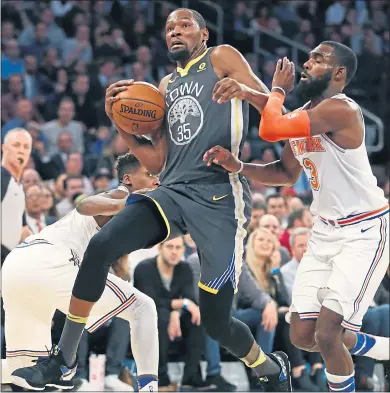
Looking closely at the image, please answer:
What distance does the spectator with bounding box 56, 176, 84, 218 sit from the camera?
9.45 m

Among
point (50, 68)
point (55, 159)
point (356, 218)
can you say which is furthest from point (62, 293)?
point (50, 68)

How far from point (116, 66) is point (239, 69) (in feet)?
26.1

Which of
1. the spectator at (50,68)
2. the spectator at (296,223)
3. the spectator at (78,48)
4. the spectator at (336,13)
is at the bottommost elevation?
the spectator at (296,223)

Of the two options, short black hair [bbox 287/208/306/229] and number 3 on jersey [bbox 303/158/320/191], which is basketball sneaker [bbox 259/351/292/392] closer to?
number 3 on jersey [bbox 303/158/320/191]

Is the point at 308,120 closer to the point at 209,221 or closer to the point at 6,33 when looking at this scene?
the point at 209,221

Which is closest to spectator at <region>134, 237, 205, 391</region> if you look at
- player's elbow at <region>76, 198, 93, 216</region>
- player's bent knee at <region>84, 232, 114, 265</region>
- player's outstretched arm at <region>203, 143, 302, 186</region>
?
player's elbow at <region>76, 198, 93, 216</region>

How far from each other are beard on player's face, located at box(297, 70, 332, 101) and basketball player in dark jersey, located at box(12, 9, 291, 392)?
222 millimetres

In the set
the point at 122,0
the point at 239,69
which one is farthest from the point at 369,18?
the point at 239,69

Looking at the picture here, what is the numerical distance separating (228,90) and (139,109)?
23.3 inches

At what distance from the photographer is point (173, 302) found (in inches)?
307

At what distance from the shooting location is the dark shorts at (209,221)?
5.20 meters

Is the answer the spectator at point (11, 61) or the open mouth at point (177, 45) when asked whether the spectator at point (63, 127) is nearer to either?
the spectator at point (11, 61)

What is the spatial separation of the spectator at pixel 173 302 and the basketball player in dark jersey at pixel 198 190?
7.35ft

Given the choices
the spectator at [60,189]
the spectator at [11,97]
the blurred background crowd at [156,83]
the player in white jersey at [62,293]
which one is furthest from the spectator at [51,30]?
the player in white jersey at [62,293]
